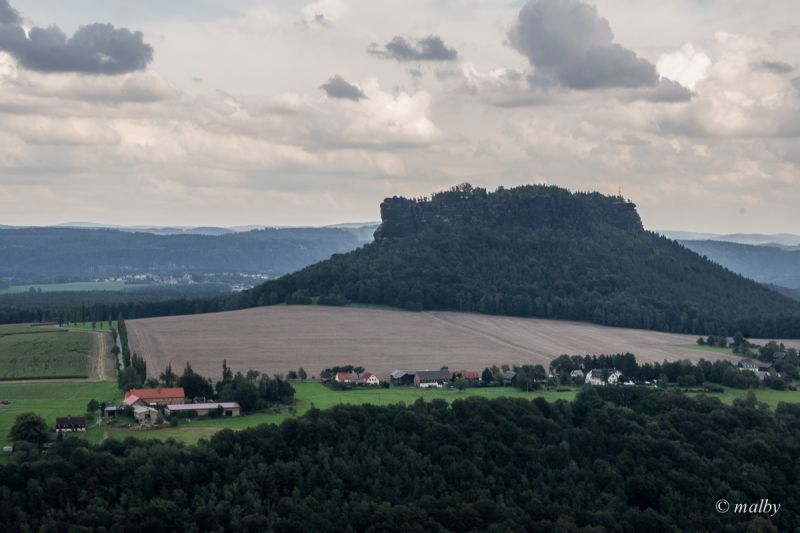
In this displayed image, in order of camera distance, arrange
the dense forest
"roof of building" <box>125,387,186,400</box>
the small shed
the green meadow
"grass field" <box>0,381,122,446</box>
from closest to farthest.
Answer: the dense forest < "grass field" <box>0,381,122,446</box> < the small shed < "roof of building" <box>125,387,186,400</box> < the green meadow

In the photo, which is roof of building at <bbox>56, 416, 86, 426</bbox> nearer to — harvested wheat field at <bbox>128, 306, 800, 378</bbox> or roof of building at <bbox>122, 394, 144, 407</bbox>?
roof of building at <bbox>122, 394, 144, 407</bbox>

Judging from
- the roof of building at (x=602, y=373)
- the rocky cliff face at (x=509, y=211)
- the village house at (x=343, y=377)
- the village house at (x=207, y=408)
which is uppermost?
the rocky cliff face at (x=509, y=211)

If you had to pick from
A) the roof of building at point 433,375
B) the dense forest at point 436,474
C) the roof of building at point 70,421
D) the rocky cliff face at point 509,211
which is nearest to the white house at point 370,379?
the roof of building at point 433,375

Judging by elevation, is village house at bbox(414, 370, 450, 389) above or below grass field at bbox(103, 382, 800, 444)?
above

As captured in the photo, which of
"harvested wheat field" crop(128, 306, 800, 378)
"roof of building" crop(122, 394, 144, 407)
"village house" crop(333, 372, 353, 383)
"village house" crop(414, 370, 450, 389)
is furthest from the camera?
"harvested wheat field" crop(128, 306, 800, 378)

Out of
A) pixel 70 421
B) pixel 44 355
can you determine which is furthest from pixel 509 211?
pixel 70 421

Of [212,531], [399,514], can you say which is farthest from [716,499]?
[212,531]

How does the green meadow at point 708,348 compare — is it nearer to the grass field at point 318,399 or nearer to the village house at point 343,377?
the grass field at point 318,399

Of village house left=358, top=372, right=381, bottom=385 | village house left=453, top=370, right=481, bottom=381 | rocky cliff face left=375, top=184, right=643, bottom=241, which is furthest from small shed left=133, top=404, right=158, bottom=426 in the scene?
rocky cliff face left=375, top=184, right=643, bottom=241
